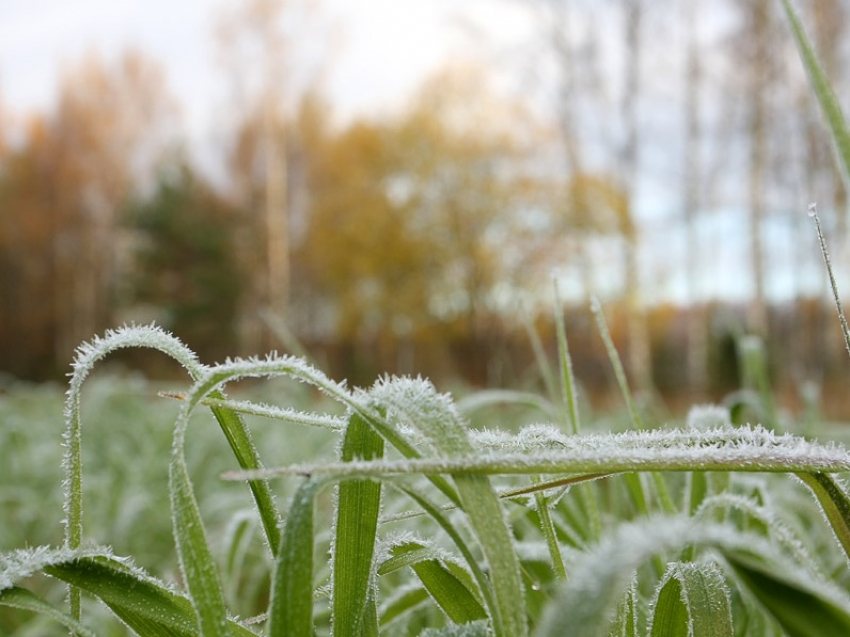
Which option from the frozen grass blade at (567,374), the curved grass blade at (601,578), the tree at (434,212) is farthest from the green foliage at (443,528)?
the tree at (434,212)

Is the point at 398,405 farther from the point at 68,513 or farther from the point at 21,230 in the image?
the point at 21,230

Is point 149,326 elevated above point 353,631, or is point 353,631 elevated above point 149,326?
point 149,326

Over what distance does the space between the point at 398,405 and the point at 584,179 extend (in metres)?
15.3

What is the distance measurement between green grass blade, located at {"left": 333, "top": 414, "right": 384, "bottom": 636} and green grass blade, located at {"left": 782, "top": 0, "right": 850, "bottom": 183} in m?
0.28

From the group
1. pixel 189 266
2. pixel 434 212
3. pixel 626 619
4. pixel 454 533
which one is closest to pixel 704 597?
pixel 626 619

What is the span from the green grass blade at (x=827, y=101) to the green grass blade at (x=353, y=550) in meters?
0.28

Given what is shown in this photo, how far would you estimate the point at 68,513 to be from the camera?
42cm

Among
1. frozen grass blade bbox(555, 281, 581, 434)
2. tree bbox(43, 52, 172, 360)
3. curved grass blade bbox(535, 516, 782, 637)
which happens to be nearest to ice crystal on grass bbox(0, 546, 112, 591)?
curved grass blade bbox(535, 516, 782, 637)

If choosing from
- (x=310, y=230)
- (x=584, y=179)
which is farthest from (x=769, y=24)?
(x=310, y=230)

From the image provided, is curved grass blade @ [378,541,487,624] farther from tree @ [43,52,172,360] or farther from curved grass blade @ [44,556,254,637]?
tree @ [43,52,172,360]

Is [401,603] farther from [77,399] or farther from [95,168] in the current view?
[95,168]

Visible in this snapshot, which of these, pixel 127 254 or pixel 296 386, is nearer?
pixel 296 386

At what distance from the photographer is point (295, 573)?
32 cm

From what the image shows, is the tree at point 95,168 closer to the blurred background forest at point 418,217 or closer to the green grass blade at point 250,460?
the blurred background forest at point 418,217
